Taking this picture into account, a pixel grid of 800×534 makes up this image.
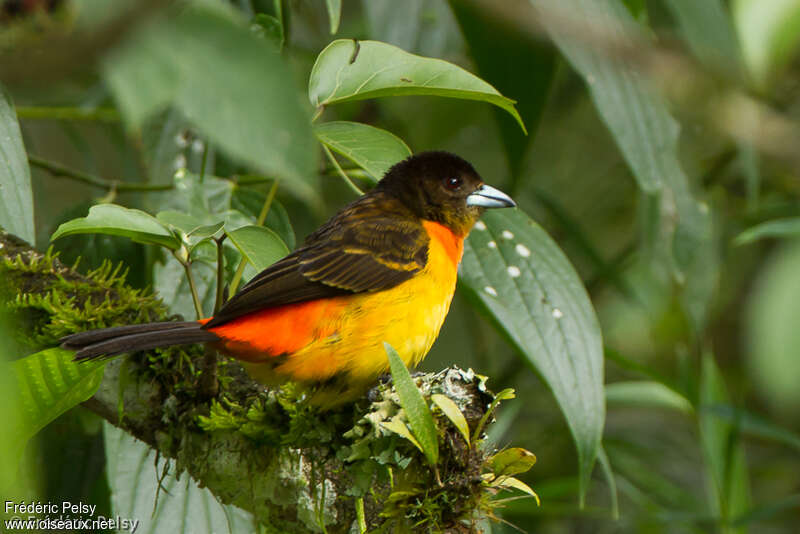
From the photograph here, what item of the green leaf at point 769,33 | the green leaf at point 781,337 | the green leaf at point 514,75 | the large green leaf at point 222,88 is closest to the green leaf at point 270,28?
the green leaf at point 514,75

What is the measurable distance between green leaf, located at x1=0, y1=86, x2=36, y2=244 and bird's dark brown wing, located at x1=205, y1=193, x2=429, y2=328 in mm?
566

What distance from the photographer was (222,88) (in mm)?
680

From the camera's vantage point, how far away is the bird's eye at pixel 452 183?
130 inches

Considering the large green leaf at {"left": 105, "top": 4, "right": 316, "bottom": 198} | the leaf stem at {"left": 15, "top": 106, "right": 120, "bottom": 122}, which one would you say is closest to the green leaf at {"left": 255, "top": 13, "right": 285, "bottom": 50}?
the leaf stem at {"left": 15, "top": 106, "right": 120, "bottom": 122}

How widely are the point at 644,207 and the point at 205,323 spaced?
7.83 feet

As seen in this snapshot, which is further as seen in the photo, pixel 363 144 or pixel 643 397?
pixel 643 397

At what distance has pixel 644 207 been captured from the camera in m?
3.91

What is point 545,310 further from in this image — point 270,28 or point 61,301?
point 61,301

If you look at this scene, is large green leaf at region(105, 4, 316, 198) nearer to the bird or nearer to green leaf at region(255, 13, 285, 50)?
the bird

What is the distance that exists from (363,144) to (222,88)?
62.8 inches

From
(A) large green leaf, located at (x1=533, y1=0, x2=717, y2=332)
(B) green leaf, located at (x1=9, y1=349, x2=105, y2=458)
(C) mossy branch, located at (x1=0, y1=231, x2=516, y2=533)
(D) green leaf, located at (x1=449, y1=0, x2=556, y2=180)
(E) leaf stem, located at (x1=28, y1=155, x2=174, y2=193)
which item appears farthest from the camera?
(D) green leaf, located at (x1=449, y1=0, x2=556, y2=180)

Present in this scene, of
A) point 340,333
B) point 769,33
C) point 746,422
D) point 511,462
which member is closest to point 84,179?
point 340,333

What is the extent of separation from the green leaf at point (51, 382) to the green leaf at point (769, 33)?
1.51m

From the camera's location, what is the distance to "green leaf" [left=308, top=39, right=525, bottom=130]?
2.07 metres
